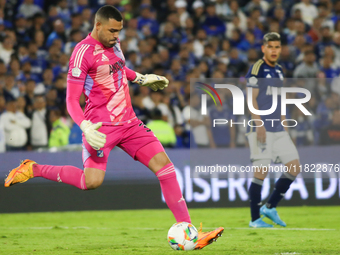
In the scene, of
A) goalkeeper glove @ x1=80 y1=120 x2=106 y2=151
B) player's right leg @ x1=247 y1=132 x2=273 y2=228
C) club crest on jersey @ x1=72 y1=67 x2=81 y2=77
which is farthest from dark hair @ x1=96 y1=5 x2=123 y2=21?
player's right leg @ x1=247 y1=132 x2=273 y2=228

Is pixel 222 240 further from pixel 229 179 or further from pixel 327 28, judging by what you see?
pixel 327 28

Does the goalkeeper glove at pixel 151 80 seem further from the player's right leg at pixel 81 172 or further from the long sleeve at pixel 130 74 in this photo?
the player's right leg at pixel 81 172

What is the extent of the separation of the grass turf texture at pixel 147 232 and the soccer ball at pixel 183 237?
23cm

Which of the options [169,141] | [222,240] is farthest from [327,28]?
[222,240]

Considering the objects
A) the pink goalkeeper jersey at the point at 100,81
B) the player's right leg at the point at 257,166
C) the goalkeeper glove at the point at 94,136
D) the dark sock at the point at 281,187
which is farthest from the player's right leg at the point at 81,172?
the dark sock at the point at 281,187

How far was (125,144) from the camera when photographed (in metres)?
5.24

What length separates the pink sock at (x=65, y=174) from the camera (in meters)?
5.22

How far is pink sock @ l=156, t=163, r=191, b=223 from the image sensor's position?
510cm

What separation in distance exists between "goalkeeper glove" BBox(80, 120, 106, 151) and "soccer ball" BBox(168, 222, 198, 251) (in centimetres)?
106

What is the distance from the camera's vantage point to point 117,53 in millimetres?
5230

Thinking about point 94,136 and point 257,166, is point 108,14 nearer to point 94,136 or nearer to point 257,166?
point 94,136

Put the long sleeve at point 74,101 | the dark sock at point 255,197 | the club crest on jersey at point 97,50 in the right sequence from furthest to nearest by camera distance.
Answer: the dark sock at point 255,197 < the club crest on jersey at point 97,50 < the long sleeve at point 74,101

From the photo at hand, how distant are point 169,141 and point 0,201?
3.25 metres

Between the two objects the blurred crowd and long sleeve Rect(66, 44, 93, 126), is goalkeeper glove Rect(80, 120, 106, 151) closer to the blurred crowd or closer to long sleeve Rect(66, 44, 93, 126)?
long sleeve Rect(66, 44, 93, 126)
